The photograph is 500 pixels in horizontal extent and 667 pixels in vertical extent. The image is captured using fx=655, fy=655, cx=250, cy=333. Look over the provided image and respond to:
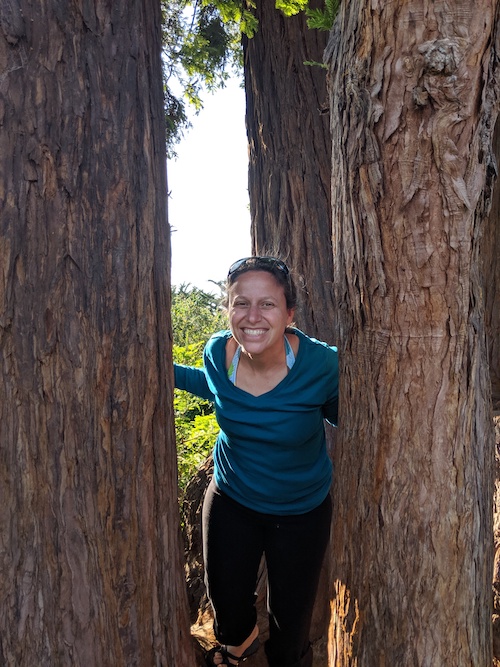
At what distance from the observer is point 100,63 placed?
2.43 m

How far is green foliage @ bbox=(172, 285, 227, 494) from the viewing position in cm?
680

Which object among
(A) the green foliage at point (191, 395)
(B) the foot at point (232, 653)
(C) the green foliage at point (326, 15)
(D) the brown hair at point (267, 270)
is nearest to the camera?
(C) the green foliage at point (326, 15)

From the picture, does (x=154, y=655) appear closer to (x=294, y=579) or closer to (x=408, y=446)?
(x=294, y=579)

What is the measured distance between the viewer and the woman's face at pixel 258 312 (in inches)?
119

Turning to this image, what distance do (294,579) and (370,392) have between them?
116 cm

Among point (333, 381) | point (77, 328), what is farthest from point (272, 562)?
point (77, 328)

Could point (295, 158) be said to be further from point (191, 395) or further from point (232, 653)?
point (191, 395)

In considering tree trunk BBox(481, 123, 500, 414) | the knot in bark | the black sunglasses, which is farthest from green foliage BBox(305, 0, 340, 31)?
tree trunk BBox(481, 123, 500, 414)

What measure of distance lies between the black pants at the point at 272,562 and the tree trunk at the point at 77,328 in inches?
27.2

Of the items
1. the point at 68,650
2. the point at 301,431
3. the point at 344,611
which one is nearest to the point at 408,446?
the point at 301,431

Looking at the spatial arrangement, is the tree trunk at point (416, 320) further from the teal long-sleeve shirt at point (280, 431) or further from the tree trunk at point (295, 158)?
the tree trunk at point (295, 158)

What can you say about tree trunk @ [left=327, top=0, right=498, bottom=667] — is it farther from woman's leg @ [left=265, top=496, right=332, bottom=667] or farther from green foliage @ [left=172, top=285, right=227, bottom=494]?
green foliage @ [left=172, top=285, right=227, bottom=494]

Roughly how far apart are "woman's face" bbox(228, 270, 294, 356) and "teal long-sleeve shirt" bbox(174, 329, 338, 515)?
0.18m

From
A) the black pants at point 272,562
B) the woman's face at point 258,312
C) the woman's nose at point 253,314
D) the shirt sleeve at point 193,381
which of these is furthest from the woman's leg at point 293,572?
the woman's nose at point 253,314
